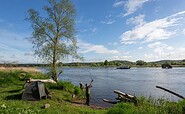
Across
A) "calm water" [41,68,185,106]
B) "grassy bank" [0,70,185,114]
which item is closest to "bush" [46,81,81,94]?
"grassy bank" [0,70,185,114]

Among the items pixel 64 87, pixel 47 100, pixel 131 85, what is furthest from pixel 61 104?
pixel 131 85

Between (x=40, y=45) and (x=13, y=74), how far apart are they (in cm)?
618

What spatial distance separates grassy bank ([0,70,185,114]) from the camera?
37.8 feet

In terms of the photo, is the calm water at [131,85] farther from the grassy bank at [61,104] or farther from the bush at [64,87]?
the bush at [64,87]

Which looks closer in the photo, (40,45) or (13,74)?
(40,45)

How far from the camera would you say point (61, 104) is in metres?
17.6

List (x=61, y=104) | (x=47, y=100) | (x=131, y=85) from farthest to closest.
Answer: (x=131, y=85) < (x=47, y=100) < (x=61, y=104)

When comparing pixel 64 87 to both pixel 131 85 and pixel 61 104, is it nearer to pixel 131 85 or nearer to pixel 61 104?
pixel 61 104

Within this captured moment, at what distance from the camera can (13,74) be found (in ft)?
102

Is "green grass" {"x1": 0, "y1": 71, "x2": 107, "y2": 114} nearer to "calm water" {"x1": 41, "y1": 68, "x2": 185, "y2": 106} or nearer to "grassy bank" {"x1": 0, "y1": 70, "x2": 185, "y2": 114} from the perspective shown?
"grassy bank" {"x1": 0, "y1": 70, "x2": 185, "y2": 114}

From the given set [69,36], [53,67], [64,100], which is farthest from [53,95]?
[69,36]

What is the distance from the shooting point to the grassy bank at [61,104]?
11516mm

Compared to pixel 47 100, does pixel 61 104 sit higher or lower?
lower

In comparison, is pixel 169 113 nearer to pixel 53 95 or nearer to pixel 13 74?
pixel 53 95
